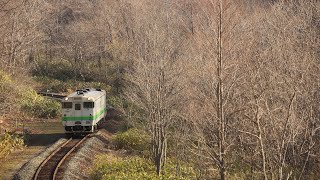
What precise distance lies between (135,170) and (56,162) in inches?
172

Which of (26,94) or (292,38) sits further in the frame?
(26,94)

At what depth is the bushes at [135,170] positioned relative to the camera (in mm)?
17141

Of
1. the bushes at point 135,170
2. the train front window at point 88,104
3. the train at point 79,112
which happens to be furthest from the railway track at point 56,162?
the train front window at point 88,104

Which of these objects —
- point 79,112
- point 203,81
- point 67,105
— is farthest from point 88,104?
point 203,81

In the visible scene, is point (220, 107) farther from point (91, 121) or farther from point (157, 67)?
point (91, 121)

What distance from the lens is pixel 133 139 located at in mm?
24438

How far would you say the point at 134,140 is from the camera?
2445cm

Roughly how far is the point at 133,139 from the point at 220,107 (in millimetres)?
13898

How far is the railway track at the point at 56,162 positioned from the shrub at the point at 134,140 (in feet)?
8.05

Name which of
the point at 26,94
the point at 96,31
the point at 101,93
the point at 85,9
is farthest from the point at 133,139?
the point at 85,9

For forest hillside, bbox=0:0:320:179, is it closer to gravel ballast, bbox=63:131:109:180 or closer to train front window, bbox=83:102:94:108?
gravel ballast, bbox=63:131:109:180

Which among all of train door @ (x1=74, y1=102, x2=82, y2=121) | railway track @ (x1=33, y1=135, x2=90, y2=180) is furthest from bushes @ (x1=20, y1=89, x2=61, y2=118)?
railway track @ (x1=33, y1=135, x2=90, y2=180)

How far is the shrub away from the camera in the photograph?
79.2ft

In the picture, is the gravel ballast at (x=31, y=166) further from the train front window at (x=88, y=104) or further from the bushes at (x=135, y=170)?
the train front window at (x=88, y=104)
